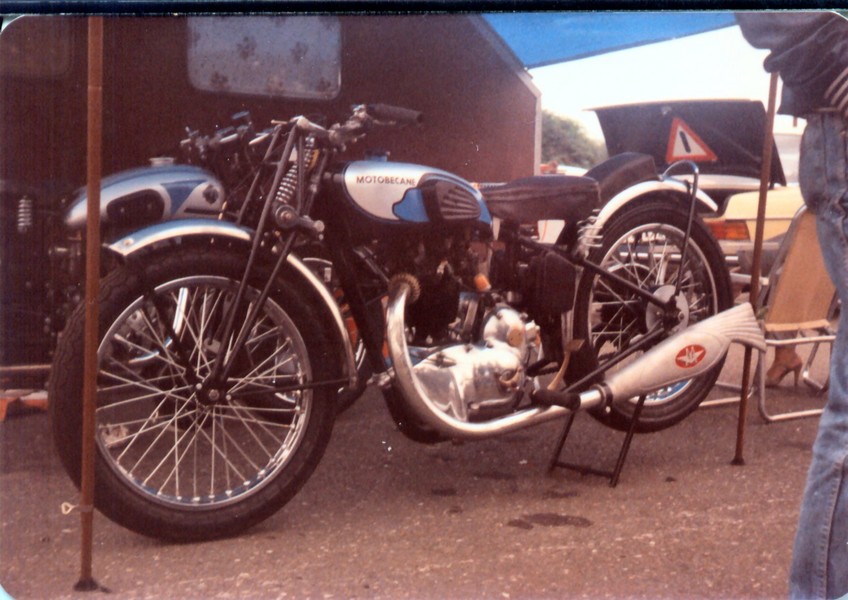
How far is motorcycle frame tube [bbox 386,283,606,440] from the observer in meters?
2.80

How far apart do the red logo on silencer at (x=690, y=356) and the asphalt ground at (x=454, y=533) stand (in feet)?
1.14

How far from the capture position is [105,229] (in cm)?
284

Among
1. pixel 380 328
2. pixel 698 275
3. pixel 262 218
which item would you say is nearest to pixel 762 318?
pixel 698 275

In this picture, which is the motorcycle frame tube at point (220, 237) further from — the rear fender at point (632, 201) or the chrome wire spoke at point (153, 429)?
the rear fender at point (632, 201)

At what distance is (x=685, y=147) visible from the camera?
3553 mm

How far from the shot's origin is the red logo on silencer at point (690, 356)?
10.7ft

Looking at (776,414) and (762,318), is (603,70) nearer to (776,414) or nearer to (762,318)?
(762,318)

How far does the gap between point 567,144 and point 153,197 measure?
4.02 ft

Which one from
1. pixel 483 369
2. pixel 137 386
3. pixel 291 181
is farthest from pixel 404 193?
pixel 137 386

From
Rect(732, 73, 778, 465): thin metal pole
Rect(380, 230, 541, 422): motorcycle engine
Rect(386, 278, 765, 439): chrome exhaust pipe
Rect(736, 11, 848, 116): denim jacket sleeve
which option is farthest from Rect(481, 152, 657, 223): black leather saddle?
Rect(736, 11, 848, 116): denim jacket sleeve

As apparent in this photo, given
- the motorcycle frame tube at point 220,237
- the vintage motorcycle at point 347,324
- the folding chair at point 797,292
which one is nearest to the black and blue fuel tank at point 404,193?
the vintage motorcycle at point 347,324

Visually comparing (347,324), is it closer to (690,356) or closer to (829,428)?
(690,356)

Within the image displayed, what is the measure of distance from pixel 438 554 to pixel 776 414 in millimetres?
1878

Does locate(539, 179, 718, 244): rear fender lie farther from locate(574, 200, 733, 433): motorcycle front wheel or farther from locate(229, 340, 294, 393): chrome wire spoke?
locate(229, 340, 294, 393): chrome wire spoke
